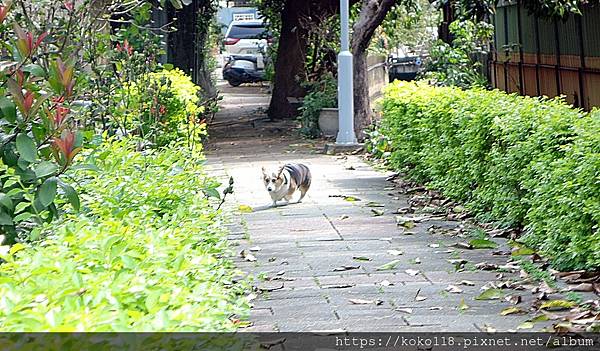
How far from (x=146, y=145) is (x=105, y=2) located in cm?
265

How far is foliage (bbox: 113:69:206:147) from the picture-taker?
34.0 feet

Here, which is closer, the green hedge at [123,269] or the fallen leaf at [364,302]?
the green hedge at [123,269]

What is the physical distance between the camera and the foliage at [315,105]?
19.6 m

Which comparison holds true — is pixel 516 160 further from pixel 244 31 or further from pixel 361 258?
pixel 244 31

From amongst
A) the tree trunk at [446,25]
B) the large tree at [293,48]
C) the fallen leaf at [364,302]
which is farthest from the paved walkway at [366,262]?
the large tree at [293,48]

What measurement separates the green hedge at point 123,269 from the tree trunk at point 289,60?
16.5 metres

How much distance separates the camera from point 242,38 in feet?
139

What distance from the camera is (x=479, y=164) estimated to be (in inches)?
379

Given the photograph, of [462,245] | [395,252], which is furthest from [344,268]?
[462,245]

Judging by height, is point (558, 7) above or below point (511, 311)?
above

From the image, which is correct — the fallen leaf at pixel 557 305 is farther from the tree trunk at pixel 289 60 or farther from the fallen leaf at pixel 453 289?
the tree trunk at pixel 289 60

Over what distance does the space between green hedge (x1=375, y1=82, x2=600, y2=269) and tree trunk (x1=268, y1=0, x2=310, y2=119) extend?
33.4 feet

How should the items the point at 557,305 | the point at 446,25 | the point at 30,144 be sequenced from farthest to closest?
the point at 446,25 < the point at 557,305 < the point at 30,144

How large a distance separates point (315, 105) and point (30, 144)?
48.1 feet
